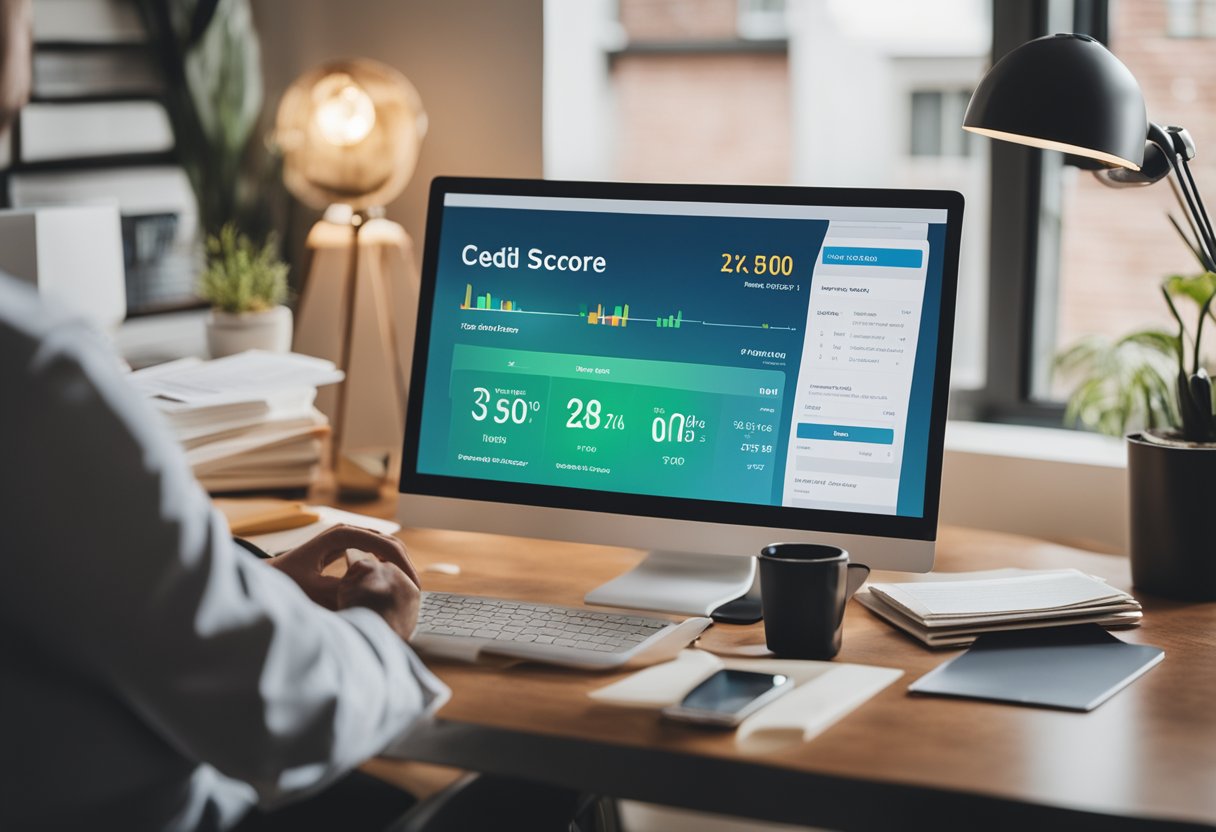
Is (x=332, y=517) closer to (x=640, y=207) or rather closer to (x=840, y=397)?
(x=640, y=207)

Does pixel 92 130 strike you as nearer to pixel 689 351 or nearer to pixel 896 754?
pixel 689 351

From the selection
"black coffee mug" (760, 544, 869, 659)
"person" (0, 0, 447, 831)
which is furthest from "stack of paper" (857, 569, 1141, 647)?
"person" (0, 0, 447, 831)

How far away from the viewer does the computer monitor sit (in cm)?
137

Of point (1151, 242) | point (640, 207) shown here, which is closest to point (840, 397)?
point (640, 207)

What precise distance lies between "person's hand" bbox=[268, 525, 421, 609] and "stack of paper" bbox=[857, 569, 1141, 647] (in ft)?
1.65

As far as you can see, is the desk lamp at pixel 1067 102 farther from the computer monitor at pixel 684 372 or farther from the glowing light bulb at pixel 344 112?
the glowing light bulb at pixel 344 112

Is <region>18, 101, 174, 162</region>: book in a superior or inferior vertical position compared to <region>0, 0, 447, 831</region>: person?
superior

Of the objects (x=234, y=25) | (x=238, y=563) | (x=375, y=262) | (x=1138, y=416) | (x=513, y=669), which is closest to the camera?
(x=238, y=563)

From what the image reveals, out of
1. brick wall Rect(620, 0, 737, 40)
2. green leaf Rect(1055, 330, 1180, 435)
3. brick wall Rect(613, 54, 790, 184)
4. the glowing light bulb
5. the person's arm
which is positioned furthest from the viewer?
brick wall Rect(620, 0, 737, 40)

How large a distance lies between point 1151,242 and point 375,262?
146 cm

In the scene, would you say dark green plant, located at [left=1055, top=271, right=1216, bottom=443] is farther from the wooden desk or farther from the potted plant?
the wooden desk

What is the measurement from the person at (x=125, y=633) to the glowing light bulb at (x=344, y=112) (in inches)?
42.9

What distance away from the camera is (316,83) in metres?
2.09

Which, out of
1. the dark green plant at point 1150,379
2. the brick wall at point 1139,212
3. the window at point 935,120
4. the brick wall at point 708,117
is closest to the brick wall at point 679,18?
the brick wall at point 708,117
